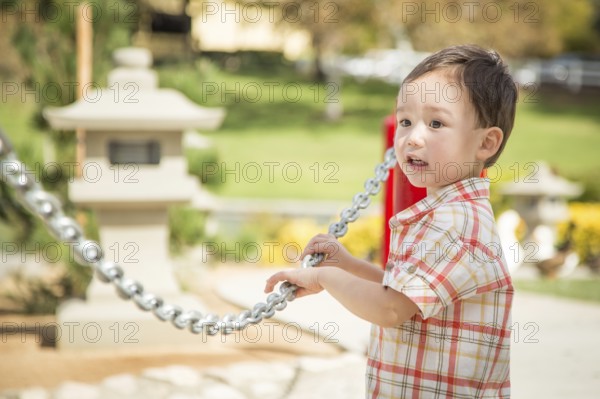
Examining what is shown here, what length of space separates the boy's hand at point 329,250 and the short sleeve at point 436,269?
312mm

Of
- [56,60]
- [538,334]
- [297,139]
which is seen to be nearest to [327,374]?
[538,334]

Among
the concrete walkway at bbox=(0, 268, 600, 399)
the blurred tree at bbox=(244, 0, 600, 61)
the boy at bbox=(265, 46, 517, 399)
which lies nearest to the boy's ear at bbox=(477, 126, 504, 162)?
the boy at bbox=(265, 46, 517, 399)

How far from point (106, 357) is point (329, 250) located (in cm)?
358

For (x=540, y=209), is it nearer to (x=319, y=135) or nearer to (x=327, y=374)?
(x=327, y=374)

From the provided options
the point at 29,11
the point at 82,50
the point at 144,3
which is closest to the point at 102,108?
the point at 82,50

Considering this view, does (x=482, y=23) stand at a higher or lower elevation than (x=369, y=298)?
higher

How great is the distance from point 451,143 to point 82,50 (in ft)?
17.2

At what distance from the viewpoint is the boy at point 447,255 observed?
1.98m

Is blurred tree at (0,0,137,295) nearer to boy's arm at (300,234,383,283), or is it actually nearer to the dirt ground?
the dirt ground

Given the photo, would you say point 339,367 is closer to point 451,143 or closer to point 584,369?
point 584,369

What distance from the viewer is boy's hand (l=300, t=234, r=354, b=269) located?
2312 millimetres

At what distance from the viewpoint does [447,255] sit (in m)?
1.97

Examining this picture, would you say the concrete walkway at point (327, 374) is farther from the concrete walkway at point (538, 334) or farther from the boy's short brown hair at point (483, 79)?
the boy's short brown hair at point (483, 79)

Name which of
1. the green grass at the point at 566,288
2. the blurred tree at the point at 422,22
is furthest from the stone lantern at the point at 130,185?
the blurred tree at the point at 422,22
